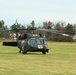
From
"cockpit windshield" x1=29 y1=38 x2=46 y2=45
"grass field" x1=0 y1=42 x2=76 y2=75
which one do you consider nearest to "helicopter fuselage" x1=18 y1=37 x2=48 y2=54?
"cockpit windshield" x1=29 y1=38 x2=46 y2=45

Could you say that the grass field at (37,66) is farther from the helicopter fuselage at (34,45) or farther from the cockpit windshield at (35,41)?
the cockpit windshield at (35,41)

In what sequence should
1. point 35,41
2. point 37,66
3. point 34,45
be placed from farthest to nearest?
point 35,41 → point 34,45 → point 37,66

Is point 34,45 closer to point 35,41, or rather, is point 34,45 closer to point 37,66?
point 35,41

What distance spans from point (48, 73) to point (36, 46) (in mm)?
17816

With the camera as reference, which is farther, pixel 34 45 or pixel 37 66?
pixel 34 45

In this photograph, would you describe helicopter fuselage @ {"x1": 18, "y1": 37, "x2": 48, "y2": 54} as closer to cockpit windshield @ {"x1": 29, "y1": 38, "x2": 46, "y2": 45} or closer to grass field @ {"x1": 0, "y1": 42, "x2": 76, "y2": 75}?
cockpit windshield @ {"x1": 29, "y1": 38, "x2": 46, "y2": 45}

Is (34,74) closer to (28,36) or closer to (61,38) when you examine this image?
(28,36)

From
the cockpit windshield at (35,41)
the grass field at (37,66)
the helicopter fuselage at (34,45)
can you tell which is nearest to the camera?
the grass field at (37,66)

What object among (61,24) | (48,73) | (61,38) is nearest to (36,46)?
(48,73)

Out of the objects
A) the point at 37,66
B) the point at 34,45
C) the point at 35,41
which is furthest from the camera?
the point at 35,41

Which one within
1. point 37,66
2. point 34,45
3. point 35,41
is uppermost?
point 35,41

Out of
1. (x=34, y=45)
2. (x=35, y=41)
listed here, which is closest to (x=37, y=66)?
(x=34, y=45)

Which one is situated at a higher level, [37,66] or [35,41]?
[35,41]

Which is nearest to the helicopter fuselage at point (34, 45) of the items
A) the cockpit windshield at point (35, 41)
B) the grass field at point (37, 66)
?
the cockpit windshield at point (35, 41)
